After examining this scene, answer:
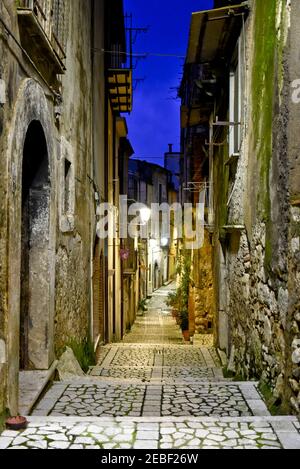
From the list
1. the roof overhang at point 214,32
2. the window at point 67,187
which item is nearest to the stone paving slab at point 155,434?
the window at point 67,187

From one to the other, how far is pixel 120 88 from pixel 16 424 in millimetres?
12687

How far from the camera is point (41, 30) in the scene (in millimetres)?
4754

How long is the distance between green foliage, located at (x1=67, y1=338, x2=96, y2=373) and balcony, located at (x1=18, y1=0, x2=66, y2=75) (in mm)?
4129

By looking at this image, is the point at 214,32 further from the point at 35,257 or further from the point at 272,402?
the point at 272,402

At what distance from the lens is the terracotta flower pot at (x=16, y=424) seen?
3.90 meters

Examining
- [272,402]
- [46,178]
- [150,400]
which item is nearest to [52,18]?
[46,178]

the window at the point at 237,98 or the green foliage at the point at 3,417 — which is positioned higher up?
the window at the point at 237,98

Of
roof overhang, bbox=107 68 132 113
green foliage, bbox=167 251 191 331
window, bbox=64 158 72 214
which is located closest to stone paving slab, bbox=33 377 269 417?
window, bbox=64 158 72 214

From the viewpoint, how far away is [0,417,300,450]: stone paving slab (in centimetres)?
358

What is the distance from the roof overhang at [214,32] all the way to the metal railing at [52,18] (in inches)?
81.4

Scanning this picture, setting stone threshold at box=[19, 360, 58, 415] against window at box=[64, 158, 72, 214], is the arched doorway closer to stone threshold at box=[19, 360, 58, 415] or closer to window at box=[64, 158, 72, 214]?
stone threshold at box=[19, 360, 58, 415]

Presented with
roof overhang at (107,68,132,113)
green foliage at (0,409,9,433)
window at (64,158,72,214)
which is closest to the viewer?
green foliage at (0,409,9,433)

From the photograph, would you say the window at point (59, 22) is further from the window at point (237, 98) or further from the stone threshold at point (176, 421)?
the stone threshold at point (176, 421)
